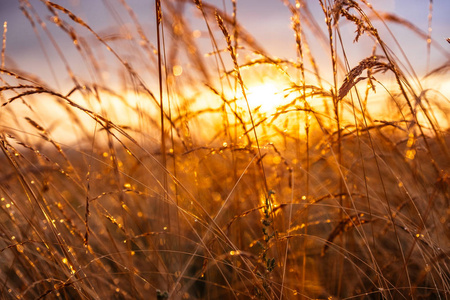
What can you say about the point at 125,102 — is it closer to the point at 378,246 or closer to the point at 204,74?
the point at 204,74

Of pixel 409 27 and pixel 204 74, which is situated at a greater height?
pixel 204 74

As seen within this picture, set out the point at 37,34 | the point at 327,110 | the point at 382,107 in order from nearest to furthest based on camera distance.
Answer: the point at 37,34 → the point at 327,110 → the point at 382,107

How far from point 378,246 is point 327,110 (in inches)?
30.4

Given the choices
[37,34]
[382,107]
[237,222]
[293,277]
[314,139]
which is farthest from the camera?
[382,107]

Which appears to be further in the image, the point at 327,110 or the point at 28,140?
the point at 327,110

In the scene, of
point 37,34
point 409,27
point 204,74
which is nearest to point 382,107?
point 409,27

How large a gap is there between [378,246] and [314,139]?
104 cm

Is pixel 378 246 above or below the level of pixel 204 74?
below

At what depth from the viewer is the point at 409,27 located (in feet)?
5.80

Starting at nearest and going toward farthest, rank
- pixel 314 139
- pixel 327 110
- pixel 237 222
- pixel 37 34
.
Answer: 1. pixel 237 222
2. pixel 37 34
3. pixel 327 110
4. pixel 314 139

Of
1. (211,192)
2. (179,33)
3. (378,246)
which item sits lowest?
(378,246)

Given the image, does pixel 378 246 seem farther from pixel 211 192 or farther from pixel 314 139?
pixel 314 139

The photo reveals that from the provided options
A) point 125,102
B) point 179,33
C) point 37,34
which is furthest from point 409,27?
point 37,34

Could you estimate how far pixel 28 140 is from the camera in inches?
80.8
